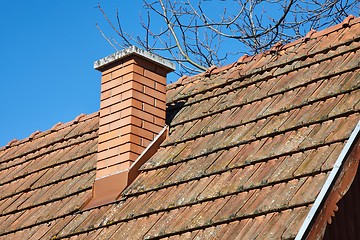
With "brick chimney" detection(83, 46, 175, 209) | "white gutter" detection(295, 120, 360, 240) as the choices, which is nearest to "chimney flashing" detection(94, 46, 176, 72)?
"brick chimney" detection(83, 46, 175, 209)

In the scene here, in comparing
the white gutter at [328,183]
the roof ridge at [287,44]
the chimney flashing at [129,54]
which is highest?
the roof ridge at [287,44]

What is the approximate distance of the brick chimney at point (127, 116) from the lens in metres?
9.41

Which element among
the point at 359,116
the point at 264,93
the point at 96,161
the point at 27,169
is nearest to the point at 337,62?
the point at 264,93

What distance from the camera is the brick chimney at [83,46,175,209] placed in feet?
30.9

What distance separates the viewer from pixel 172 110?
10539 millimetres

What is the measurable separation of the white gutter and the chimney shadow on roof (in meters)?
3.52

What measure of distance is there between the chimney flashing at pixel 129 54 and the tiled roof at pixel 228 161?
51cm

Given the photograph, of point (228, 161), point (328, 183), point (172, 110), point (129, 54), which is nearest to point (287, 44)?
point (172, 110)

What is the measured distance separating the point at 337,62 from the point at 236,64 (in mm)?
2106

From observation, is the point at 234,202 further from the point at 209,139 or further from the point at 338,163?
the point at 209,139

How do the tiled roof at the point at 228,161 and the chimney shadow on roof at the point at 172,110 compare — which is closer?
the tiled roof at the point at 228,161

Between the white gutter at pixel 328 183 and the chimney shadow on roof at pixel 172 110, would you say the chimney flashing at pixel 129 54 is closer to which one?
the chimney shadow on roof at pixel 172 110

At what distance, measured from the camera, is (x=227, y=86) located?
10195 mm

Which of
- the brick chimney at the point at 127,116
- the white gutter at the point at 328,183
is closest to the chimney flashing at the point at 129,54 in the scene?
the brick chimney at the point at 127,116
